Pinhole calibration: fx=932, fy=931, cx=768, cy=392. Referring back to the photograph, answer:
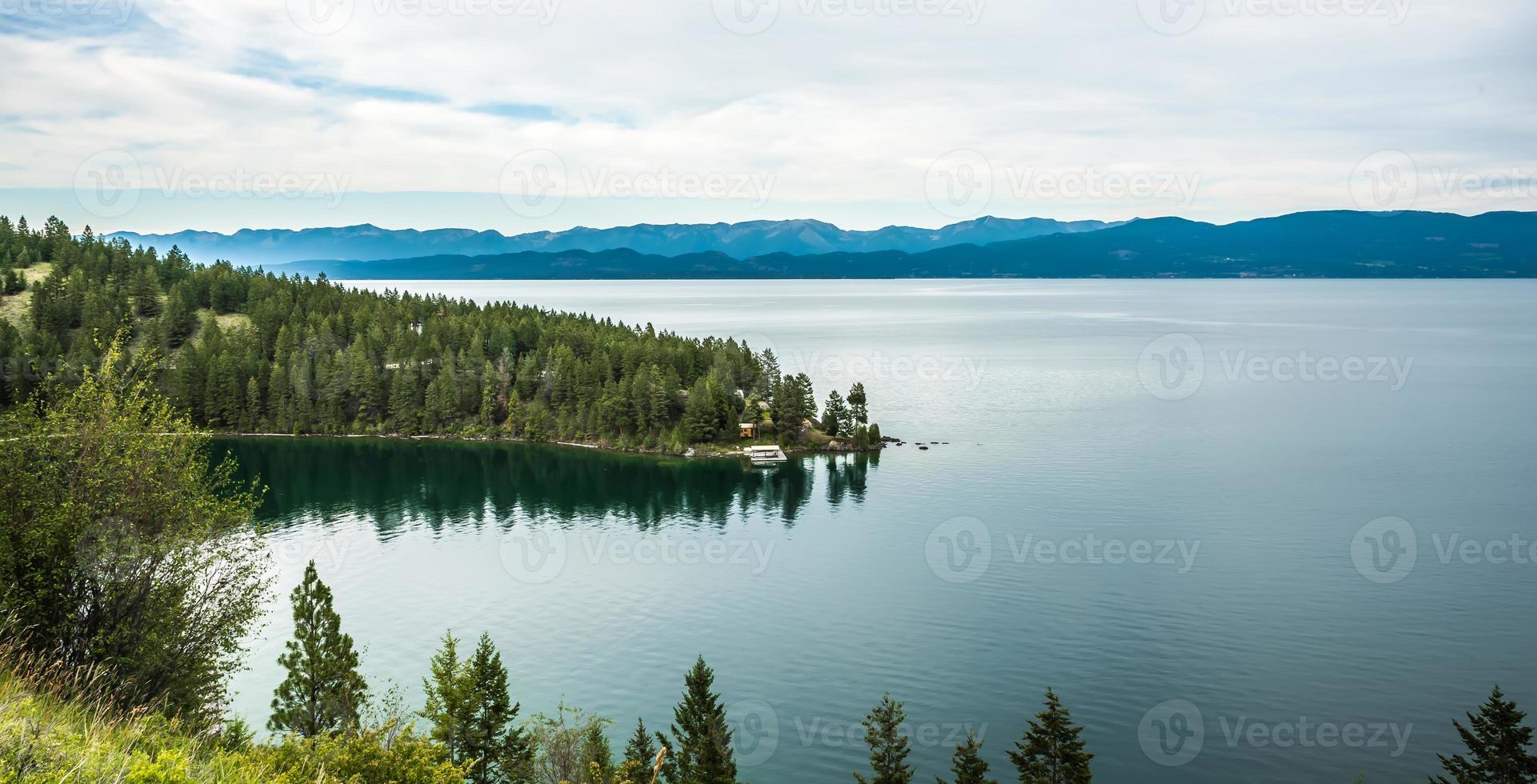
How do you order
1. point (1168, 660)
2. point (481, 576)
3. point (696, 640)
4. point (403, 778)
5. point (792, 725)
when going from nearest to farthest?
point (403, 778)
point (792, 725)
point (1168, 660)
point (696, 640)
point (481, 576)

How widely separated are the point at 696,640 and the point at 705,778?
2376cm

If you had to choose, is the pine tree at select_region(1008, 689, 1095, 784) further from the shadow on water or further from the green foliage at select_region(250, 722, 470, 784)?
the shadow on water

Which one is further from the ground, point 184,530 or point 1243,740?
point 184,530

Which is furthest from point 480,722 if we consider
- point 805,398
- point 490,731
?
point 805,398

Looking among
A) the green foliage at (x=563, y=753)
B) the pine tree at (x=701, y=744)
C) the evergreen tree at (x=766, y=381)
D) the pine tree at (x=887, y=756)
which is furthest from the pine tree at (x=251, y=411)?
the pine tree at (x=887, y=756)

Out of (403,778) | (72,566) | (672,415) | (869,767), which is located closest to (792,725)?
(869,767)

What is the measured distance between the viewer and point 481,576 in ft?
230

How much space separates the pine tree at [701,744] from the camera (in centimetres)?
3331

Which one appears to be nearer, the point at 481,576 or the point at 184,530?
the point at 184,530

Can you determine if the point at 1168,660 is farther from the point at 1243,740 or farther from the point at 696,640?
the point at 696,640

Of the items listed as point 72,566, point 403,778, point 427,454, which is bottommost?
point 427,454

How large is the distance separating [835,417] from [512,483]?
40656 millimetres

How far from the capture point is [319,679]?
3781 centimetres

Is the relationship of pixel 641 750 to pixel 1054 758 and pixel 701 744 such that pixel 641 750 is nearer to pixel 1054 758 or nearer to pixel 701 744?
pixel 701 744
